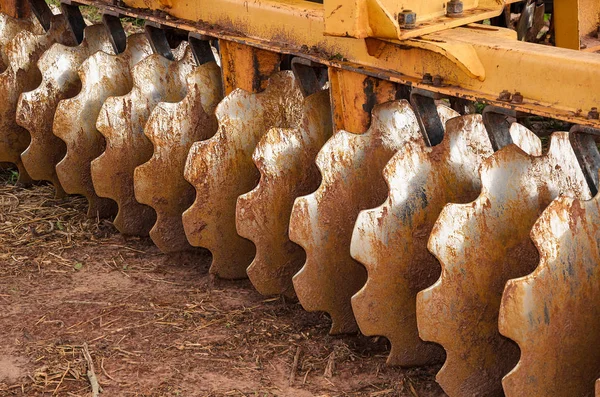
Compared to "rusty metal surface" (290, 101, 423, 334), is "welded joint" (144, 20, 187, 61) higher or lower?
higher

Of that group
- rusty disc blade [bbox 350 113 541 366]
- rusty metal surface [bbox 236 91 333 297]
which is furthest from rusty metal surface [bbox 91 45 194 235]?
rusty disc blade [bbox 350 113 541 366]

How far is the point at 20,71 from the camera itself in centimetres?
397

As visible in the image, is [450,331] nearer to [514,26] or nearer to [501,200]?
[501,200]

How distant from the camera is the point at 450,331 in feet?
8.24

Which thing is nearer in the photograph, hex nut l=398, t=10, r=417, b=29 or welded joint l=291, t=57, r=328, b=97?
hex nut l=398, t=10, r=417, b=29

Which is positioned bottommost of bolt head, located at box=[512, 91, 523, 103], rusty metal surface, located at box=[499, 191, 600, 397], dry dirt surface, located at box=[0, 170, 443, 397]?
dry dirt surface, located at box=[0, 170, 443, 397]

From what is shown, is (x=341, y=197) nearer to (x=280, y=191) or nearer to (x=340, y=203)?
(x=340, y=203)

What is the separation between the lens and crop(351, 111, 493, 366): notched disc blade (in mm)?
2693

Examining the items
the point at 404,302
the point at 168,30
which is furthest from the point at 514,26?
the point at 404,302

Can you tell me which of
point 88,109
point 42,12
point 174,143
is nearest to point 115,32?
point 88,109

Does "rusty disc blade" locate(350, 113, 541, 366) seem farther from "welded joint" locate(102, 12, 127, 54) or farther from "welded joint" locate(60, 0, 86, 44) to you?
"welded joint" locate(60, 0, 86, 44)

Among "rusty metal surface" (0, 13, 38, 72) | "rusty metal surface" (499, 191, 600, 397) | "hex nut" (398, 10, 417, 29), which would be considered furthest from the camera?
"rusty metal surface" (0, 13, 38, 72)

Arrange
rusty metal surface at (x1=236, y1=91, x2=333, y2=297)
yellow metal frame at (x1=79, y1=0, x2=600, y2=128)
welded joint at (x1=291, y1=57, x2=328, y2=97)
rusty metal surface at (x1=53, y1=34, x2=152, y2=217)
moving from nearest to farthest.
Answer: yellow metal frame at (x1=79, y1=0, x2=600, y2=128) → rusty metal surface at (x1=236, y1=91, x2=333, y2=297) → welded joint at (x1=291, y1=57, x2=328, y2=97) → rusty metal surface at (x1=53, y1=34, x2=152, y2=217)

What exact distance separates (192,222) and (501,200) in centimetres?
114
